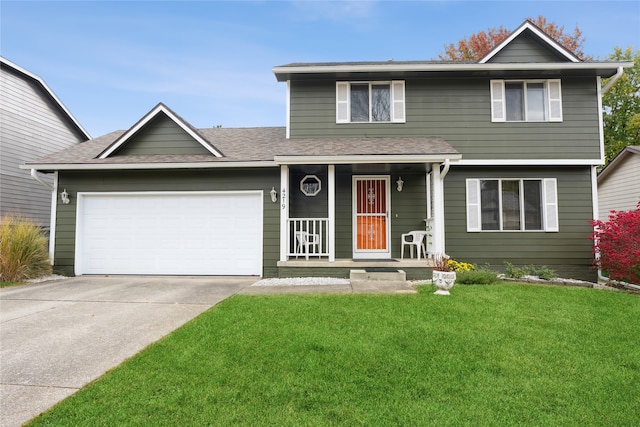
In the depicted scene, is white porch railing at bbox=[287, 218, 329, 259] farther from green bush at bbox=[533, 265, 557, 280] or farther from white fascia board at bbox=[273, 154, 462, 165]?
green bush at bbox=[533, 265, 557, 280]

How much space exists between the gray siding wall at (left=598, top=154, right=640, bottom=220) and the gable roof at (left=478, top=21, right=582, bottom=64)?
6.35 meters

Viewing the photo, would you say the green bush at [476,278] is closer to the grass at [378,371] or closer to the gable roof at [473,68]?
the grass at [378,371]

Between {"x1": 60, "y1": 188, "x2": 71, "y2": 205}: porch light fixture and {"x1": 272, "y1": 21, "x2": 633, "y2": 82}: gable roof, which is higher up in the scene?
{"x1": 272, "y1": 21, "x2": 633, "y2": 82}: gable roof

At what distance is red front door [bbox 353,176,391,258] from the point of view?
859cm

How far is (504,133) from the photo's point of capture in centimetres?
857

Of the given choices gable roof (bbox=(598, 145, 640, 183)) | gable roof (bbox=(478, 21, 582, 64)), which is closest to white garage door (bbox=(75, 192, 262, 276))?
gable roof (bbox=(478, 21, 582, 64))

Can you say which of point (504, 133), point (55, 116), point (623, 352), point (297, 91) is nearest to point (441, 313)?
point (623, 352)

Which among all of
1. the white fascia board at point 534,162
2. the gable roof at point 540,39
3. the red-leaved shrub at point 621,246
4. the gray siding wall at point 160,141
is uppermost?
the gable roof at point 540,39

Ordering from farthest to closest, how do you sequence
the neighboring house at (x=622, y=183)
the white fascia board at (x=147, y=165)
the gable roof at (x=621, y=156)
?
the neighboring house at (x=622, y=183) < the gable roof at (x=621, y=156) < the white fascia board at (x=147, y=165)

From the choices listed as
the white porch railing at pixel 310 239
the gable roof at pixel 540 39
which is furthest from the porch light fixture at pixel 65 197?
the gable roof at pixel 540 39

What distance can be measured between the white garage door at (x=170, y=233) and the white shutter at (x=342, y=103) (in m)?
3.18

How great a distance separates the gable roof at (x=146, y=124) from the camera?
333 inches

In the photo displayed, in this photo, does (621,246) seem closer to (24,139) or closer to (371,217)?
(371,217)

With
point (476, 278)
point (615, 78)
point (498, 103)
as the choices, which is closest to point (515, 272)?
point (476, 278)
